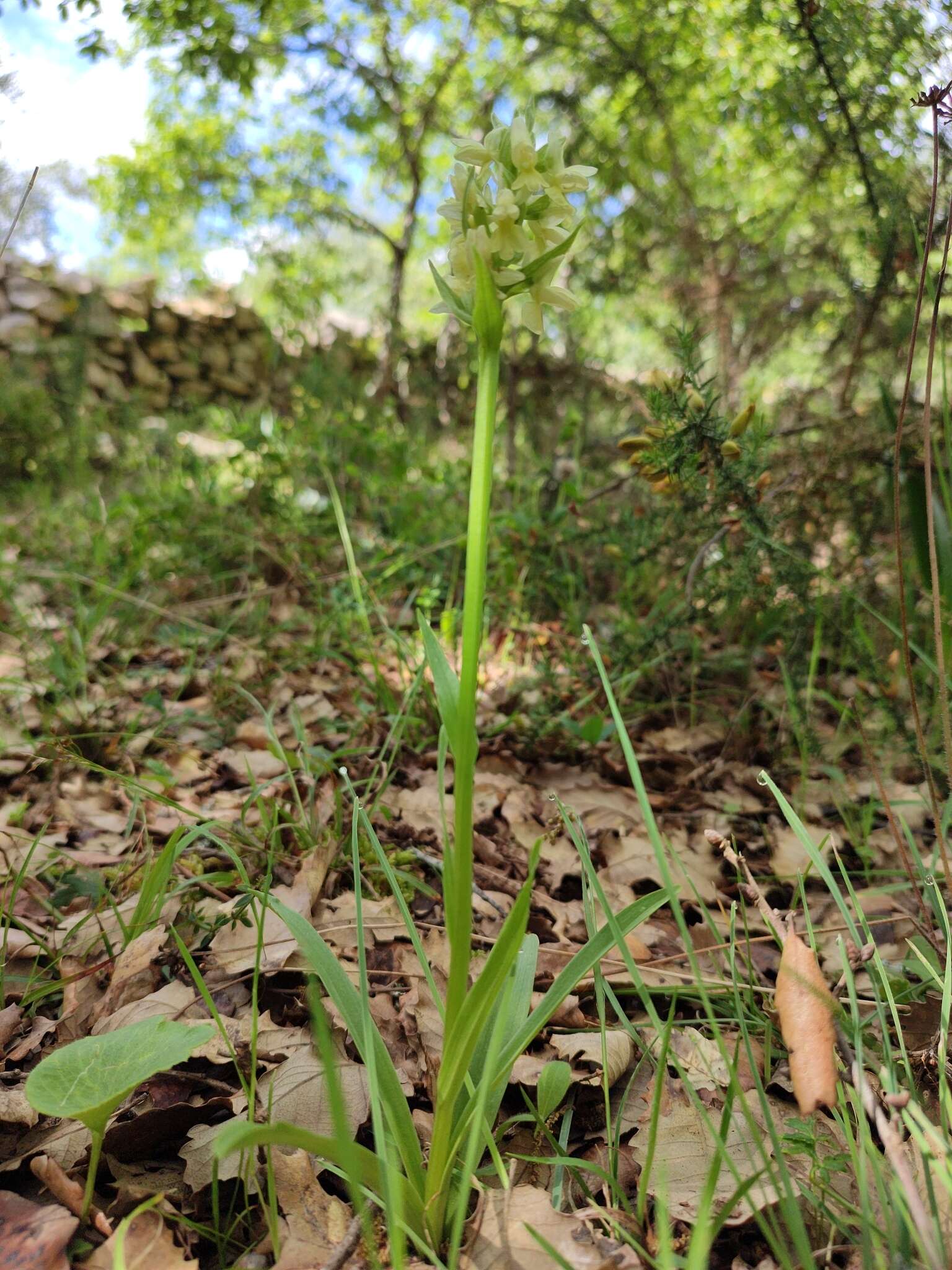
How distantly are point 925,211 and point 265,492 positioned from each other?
6.73 ft

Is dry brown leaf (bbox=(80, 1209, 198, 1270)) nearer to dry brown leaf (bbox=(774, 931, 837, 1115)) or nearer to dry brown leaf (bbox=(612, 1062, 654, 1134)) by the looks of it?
dry brown leaf (bbox=(612, 1062, 654, 1134))

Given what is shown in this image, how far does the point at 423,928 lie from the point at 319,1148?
57 centimetres

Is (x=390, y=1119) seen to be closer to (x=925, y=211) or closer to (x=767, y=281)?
(x=925, y=211)

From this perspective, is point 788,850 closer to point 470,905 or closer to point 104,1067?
point 470,905

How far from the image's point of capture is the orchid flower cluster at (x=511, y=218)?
709mm

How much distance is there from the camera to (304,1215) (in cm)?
72

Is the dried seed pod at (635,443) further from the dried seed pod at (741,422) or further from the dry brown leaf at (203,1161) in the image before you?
the dry brown leaf at (203,1161)

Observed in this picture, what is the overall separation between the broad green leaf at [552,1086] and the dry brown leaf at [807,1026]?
0.91ft

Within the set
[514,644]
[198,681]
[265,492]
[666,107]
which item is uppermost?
[666,107]

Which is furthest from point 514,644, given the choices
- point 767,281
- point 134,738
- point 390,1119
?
point 767,281

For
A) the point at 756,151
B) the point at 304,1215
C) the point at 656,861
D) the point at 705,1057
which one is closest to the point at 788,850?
the point at 656,861

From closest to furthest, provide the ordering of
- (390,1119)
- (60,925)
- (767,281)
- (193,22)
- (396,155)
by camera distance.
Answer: (390,1119)
(60,925)
(193,22)
(767,281)
(396,155)

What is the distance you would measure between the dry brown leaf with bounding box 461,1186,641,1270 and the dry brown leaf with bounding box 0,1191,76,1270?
0.33 meters

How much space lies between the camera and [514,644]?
2141 millimetres
